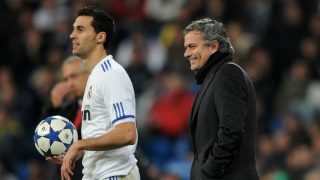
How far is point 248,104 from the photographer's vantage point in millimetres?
5988

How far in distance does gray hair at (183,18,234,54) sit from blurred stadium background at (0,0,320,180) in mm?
5169

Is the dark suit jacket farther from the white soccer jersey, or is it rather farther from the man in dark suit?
the white soccer jersey

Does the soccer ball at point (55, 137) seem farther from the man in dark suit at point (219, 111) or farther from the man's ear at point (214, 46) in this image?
the man's ear at point (214, 46)

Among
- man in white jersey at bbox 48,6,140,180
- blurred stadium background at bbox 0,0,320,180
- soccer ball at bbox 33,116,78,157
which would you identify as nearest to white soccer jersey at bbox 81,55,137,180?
man in white jersey at bbox 48,6,140,180

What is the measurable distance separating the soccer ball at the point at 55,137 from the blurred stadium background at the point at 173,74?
4834 mm

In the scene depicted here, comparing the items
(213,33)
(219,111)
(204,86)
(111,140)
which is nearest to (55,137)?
(111,140)

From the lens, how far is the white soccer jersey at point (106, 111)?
241 inches

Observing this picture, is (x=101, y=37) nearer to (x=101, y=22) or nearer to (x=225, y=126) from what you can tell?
(x=101, y=22)

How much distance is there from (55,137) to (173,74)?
6.70 m

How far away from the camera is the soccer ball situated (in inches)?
252

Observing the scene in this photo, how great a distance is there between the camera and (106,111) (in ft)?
20.6

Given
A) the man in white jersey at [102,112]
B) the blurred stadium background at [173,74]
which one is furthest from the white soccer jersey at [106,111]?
the blurred stadium background at [173,74]

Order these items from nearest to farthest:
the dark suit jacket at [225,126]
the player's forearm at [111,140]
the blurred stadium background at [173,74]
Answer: the dark suit jacket at [225,126] < the player's forearm at [111,140] < the blurred stadium background at [173,74]

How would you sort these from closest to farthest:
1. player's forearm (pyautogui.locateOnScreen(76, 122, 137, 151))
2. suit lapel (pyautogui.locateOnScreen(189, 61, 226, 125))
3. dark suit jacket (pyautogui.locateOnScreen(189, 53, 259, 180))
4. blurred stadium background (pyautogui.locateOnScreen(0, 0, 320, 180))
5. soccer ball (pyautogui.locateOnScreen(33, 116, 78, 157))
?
dark suit jacket (pyautogui.locateOnScreen(189, 53, 259, 180))
player's forearm (pyautogui.locateOnScreen(76, 122, 137, 151))
suit lapel (pyautogui.locateOnScreen(189, 61, 226, 125))
soccer ball (pyautogui.locateOnScreen(33, 116, 78, 157))
blurred stadium background (pyautogui.locateOnScreen(0, 0, 320, 180))
